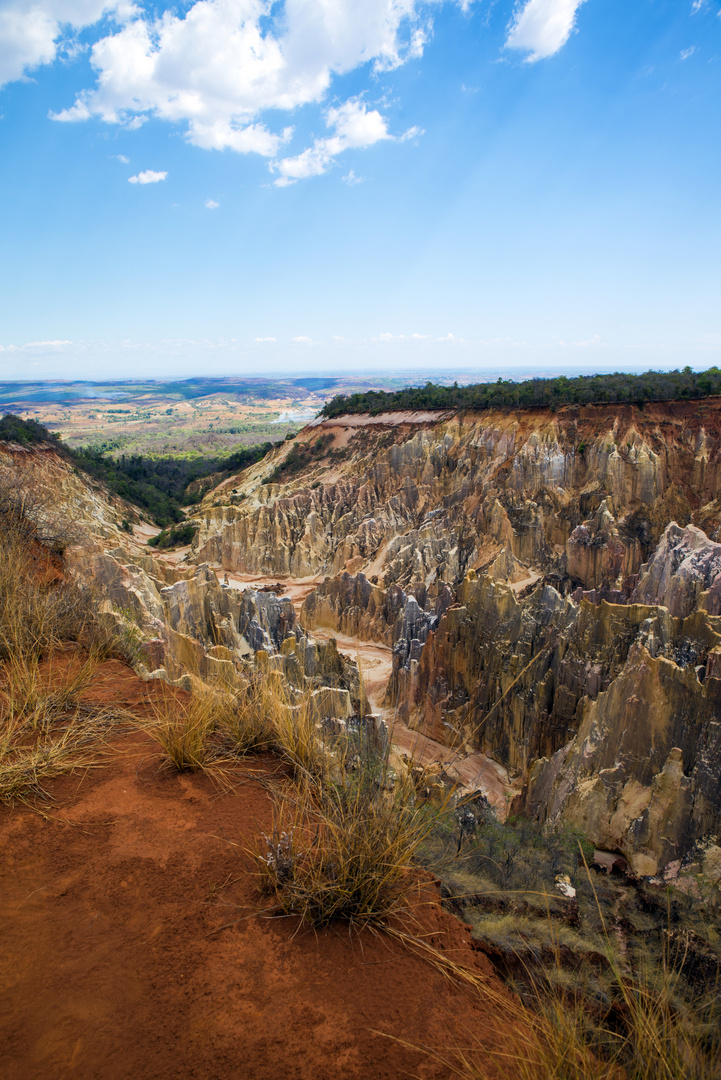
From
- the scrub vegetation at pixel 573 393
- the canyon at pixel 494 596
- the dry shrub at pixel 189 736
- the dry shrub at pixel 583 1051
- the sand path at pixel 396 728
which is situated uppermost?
the scrub vegetation at pixel 573 393

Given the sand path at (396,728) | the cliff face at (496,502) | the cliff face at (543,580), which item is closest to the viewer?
the cliff face at (543,580)

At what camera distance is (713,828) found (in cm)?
894

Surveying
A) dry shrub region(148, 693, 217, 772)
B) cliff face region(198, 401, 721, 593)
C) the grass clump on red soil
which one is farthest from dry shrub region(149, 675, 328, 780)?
cliff face region(198, 401, 721, 593)

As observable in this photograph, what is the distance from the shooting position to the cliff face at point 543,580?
1009 centimetres

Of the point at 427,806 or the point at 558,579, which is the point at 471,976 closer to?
the point at 427,806

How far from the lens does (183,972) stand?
250 centimetres

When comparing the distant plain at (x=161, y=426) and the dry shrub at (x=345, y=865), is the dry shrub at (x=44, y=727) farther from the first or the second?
the distant plain at (x=161, y=426)

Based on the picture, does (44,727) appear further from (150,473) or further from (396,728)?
(150,473)

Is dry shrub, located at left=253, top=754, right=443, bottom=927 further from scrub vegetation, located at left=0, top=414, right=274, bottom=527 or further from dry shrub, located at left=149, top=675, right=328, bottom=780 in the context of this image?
scrub vegetation, located at left=0, top=414, right=274, bottom=527

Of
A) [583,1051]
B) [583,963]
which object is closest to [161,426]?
[583,963]

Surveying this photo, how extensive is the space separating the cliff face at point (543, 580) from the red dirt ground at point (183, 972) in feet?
5.94

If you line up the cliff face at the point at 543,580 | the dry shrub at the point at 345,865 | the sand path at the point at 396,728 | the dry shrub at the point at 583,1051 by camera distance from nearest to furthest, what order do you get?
the dry shrub at the point at 583,1051, the dry shrub at the point at 345,865, the cliff face at the point at 543,580, the sand path at the point at 396,728

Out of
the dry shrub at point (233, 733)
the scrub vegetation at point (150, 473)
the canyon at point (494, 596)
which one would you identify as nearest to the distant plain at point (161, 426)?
the scrub vegetation at point (150, 473)

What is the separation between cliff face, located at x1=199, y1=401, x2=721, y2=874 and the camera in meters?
10.1
